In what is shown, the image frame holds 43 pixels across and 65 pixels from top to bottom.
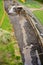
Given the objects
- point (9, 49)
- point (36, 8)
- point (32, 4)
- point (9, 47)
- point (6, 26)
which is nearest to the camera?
point (9, 49)

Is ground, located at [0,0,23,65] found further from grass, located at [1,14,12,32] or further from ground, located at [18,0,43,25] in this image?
ground, located at [18,0,43,25]

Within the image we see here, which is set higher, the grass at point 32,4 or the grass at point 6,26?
the grass at point 32,4

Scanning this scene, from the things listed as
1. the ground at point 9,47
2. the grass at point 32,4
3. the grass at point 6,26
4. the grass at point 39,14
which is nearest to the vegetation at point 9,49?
the ground at point 9,47

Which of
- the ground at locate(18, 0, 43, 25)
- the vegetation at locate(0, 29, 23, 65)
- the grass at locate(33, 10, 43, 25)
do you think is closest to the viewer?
the vegetation at locate(0, 29, 23, 65)

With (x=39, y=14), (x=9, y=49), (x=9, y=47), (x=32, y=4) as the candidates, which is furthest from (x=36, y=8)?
(x=9, y=49)

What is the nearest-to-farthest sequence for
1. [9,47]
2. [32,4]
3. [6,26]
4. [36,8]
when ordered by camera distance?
[9,47] → [6,26] → [36,8] → [32,4]

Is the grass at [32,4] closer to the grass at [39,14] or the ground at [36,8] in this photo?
the ground at [36,8]

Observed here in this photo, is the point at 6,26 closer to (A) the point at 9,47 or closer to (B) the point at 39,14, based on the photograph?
(A) the point at 9,47

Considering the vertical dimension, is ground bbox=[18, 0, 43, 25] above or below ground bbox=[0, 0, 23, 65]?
above

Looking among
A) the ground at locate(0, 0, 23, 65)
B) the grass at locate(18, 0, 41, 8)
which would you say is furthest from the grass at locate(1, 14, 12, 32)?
the grass at locate(18, 0, 41, 8)

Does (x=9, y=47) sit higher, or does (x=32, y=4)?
(x=32, y=4)

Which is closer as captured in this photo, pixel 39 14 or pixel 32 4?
pixel 39 14

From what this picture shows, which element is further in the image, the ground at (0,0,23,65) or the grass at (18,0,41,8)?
the grass at (18,0,41,8)

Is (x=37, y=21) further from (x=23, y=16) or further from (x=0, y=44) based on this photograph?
(x=0, y=44)
